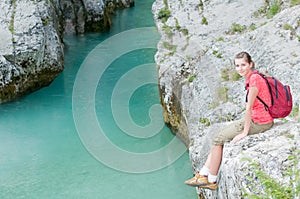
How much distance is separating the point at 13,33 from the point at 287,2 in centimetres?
829

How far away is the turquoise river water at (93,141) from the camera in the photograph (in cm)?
1034

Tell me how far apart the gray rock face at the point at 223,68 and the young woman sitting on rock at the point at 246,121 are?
0.14m

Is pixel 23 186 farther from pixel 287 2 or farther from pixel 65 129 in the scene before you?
pixel 287 2

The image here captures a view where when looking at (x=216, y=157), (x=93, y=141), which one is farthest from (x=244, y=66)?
(x=93, y=141)

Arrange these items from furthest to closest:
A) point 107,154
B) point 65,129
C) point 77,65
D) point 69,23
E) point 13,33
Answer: point 69,23 → point 77,65 → point 13,33 → point 65,129 → point 107,154

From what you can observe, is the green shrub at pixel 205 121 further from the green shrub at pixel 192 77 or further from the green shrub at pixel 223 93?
the green shrub at pixel 192 77

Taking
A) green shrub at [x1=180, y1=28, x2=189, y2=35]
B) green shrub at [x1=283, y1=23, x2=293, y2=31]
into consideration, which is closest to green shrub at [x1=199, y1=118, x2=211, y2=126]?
green shrub at [x1=283, y1=23, x2=293, y2=31]

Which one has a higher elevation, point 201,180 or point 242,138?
point 242,138

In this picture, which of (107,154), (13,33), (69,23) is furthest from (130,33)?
(107,154)

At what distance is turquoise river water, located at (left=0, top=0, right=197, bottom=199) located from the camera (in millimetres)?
10336

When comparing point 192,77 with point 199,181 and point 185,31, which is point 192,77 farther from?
point 199,181

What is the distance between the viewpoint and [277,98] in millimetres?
5676

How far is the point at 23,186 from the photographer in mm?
10453

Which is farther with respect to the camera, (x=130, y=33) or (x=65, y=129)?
(x=130, y=33)
